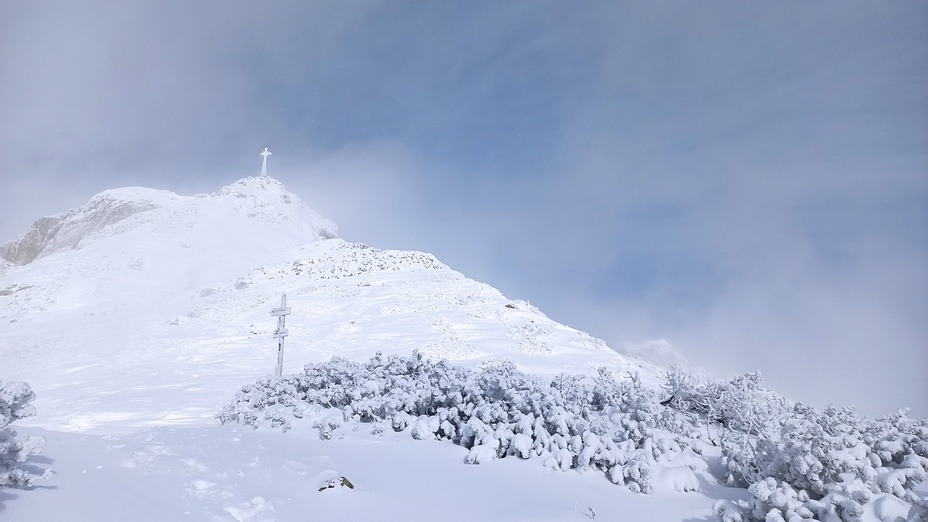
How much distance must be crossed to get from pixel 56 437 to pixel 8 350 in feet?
92.3

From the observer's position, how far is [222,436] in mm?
6719

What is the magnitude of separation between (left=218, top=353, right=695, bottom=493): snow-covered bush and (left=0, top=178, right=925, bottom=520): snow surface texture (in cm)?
5

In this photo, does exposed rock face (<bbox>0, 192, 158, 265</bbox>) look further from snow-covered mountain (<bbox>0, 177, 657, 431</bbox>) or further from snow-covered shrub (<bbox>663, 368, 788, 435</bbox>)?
snow-covered shrub (<bbox>663, 368, 788, 435</bbox>)

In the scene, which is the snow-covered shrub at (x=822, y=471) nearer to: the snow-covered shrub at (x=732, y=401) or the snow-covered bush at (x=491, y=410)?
the snow-covered bush at (x=491, y=410)

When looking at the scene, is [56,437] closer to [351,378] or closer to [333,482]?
[333,482]

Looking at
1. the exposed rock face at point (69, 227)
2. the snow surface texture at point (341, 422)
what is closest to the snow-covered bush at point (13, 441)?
the snow surface texture at point (341, 422)

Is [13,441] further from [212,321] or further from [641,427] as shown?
[212,321]

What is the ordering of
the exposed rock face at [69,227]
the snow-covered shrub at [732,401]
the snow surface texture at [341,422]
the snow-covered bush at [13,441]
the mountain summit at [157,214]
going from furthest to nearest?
1. the exposed rock face at [69,227]
2. the mountain summit at [157,214]
3. the snow-covered shrub at [732,401]
4. the snow surface texture at [341,422]
5. the snow-covered bush at [13,441]

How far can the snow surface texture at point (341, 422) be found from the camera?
4.10 meters

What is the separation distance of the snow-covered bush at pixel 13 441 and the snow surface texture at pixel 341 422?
6 centimetres

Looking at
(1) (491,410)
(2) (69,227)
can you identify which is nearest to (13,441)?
(1) (491,410)

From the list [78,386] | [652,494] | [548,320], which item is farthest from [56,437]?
[548,320]

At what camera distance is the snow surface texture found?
161 inches

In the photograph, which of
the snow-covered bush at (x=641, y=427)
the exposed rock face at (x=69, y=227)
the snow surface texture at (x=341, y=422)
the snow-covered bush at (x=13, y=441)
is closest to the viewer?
the snow-covered bush at (x=13, y=441)
